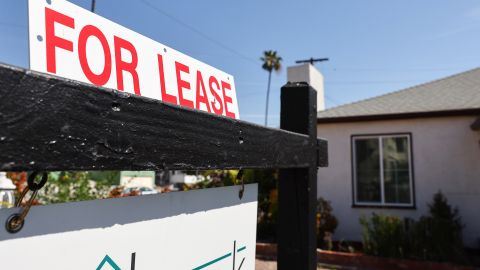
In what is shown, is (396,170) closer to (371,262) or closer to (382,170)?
(382,170)

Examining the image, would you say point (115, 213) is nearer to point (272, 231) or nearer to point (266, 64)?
point (272, 231)

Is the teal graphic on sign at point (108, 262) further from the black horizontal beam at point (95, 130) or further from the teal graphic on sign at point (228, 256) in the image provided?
the teal graphic on sign at point (228, 256)

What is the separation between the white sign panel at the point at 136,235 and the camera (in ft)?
2.08

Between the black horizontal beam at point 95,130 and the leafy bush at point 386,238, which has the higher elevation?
the black horizontal beam at point 95,130

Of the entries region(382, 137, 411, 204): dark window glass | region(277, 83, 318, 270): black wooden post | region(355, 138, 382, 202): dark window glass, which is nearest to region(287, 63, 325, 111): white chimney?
region(355, 138, 382, 202): dark window glass

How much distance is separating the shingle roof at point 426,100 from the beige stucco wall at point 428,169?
12.4 inches

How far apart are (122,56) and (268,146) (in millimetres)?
591

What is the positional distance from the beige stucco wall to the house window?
0.17 meters

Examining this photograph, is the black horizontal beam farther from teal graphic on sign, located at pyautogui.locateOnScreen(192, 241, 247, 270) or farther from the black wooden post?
the black wooden post

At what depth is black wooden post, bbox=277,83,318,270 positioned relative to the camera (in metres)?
1.60

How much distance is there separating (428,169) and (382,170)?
40.9 inches

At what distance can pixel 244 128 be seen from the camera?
4.01 ft

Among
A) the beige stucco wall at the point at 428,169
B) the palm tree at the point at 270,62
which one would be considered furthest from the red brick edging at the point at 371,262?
the palm tree at the point at 270,62

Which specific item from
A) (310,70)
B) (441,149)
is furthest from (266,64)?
(441,149)
